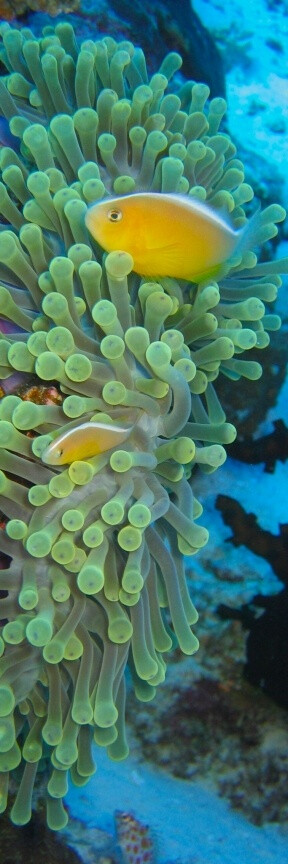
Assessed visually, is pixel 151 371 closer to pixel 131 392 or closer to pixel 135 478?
pixel 131 392

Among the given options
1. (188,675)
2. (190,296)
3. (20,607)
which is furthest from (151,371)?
(188,675)

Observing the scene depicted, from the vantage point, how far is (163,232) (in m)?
1.78

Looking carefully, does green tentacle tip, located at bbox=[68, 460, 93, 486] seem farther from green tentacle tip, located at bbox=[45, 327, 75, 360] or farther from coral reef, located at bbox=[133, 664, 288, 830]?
coral reef, located at bbox=[133, 664, 288, 830]

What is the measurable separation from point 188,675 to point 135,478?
5.50 ft

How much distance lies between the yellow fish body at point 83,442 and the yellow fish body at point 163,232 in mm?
531

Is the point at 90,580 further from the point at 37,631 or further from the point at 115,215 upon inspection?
the point at 115,215

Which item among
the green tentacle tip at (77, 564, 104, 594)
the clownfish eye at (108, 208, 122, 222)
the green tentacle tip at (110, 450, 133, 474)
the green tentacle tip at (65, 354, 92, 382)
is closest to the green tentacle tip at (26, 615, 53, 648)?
the green tentacle tip at (77, 564, 104, 594)

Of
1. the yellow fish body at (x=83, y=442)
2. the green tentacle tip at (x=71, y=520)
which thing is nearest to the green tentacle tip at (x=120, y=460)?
the yellow fish body at (x=83, y=442)

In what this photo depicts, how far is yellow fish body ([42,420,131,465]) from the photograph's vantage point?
1605 millimetres

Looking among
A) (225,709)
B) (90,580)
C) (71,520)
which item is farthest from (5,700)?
(225,709)

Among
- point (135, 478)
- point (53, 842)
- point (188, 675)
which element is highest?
point (135, 478)

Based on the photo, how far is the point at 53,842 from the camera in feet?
9.37

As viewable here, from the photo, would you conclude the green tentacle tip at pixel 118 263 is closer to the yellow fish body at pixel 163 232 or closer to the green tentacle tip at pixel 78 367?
the yellow fish body at pixel 163 232

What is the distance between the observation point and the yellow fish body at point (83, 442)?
1.61 metres
